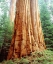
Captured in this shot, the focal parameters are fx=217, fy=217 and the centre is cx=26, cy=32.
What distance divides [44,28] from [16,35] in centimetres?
414

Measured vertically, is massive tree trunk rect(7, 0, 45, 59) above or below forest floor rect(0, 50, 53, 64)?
above

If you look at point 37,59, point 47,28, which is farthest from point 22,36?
point 47,28

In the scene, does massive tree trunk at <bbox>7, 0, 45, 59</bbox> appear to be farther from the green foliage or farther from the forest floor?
the green foliage

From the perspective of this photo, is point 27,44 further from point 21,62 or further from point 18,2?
point 18,2

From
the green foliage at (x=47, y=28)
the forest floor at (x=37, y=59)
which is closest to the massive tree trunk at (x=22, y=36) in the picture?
the forest floor at (x=37, y=59)

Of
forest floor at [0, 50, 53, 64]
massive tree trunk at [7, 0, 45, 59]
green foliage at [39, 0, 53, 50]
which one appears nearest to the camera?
forest floor at [0, 50, 53, 64]

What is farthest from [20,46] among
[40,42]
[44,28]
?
[44,28]

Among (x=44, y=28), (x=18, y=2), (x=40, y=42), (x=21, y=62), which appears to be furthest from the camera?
(x=44, y=28)

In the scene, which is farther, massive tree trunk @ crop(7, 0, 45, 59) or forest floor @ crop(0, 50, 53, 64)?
massive tree trunk @ crop(7, 0, 45, 59)

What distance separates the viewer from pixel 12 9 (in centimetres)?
1645

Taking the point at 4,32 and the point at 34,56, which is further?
the point at 4,32

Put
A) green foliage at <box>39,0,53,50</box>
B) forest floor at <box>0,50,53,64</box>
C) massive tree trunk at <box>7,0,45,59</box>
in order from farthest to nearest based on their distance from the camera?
green foliage at <box>39,0,53,50</box>, massive tree trunk at <box>7,0,45,59</box>, forest floor at <box>0,50,53,64</box>

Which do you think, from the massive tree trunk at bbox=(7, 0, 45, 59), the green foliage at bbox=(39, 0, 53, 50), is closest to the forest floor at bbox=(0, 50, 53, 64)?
the massive tree trunk at bbox=(7, 0, 45, 59)

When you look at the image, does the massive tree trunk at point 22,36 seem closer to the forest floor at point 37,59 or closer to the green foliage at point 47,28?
the forest floor at point 37,59
